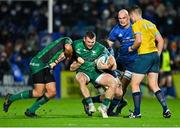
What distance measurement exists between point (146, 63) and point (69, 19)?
1558 centimetres

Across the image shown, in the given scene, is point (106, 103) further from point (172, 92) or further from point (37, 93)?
point (172, 92)

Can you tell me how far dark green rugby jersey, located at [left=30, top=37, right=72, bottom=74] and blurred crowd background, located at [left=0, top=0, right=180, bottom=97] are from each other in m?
12.1

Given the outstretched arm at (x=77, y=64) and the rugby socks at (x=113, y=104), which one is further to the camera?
the rugby socks at (x=113, y=104)

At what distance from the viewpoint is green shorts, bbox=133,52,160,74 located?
15695 millimetres

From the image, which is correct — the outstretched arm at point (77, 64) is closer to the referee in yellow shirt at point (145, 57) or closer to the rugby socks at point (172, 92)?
the referee in yellow shirt at point (145, 57)

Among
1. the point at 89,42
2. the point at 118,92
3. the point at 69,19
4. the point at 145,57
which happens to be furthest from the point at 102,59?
the point at 69,19

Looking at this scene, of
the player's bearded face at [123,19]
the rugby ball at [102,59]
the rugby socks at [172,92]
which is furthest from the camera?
the rugby socks at [172,92]

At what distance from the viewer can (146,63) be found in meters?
15.7

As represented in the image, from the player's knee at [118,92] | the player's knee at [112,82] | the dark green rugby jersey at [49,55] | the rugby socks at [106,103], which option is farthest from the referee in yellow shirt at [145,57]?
the dark green rugby jersey at [49,55]

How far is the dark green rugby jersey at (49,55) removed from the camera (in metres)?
16.2

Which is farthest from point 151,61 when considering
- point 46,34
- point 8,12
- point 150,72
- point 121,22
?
point 8,12

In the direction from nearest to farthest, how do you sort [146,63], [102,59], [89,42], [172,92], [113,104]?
[146,63]
[89,42]
[102,59]
[113,104]
[172,92]

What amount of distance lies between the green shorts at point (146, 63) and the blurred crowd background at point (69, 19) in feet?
41.6

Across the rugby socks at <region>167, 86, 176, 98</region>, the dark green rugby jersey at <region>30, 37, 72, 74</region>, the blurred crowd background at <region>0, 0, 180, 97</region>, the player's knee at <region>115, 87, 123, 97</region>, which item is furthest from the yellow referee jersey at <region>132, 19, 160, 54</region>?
the blurred crowd background at <region>0, 0, 180, 97</region>
